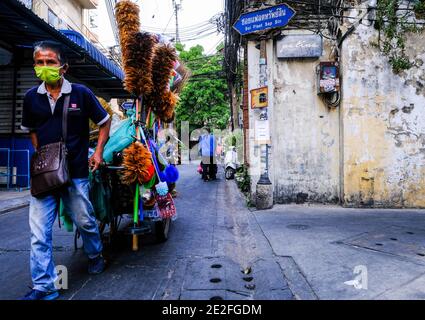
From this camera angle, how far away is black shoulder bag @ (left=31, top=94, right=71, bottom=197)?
9.67 feet

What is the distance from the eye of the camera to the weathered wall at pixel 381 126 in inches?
275

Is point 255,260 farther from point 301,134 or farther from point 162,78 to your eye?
point 301,134

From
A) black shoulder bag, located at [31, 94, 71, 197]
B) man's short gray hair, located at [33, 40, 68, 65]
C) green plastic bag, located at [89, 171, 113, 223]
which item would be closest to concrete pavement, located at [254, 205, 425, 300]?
green plastic bag, located at [89, 171, 113, 223]

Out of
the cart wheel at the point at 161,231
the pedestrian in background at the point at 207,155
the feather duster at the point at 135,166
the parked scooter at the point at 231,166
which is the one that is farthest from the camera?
the parked scooter at the point at 231,166

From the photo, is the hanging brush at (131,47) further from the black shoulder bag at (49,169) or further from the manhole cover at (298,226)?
the manhole cover at (298,226)

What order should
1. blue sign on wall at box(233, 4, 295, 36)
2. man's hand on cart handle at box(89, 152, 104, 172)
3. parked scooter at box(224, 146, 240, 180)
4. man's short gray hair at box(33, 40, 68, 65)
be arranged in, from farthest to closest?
parked scooter at box(224, 146, 240, 180) < blue sign on wall at box(233, 4, 295, 36) < man's hand on cart handle at box(89, 152, 104, 172) < man's short gray hair at box(33, 40, 68, 65)

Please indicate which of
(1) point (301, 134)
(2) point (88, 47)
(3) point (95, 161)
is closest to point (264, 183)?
(1) point (301, 134)

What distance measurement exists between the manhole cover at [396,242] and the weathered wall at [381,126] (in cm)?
190

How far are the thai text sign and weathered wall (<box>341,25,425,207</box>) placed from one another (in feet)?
1.76

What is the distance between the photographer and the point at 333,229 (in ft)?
17.1

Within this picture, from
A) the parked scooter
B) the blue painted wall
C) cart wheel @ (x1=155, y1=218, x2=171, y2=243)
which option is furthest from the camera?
the parked scooter

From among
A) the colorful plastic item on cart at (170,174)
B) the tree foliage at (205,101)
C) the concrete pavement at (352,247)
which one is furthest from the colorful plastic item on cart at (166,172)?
the tree foliage at (205,101)

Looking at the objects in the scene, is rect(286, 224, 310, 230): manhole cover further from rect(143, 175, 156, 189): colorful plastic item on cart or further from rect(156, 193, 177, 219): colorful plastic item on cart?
Answer: rect(143, 175, 156, 189): colorful plastic item on cart

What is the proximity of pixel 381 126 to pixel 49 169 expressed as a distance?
251 inches
